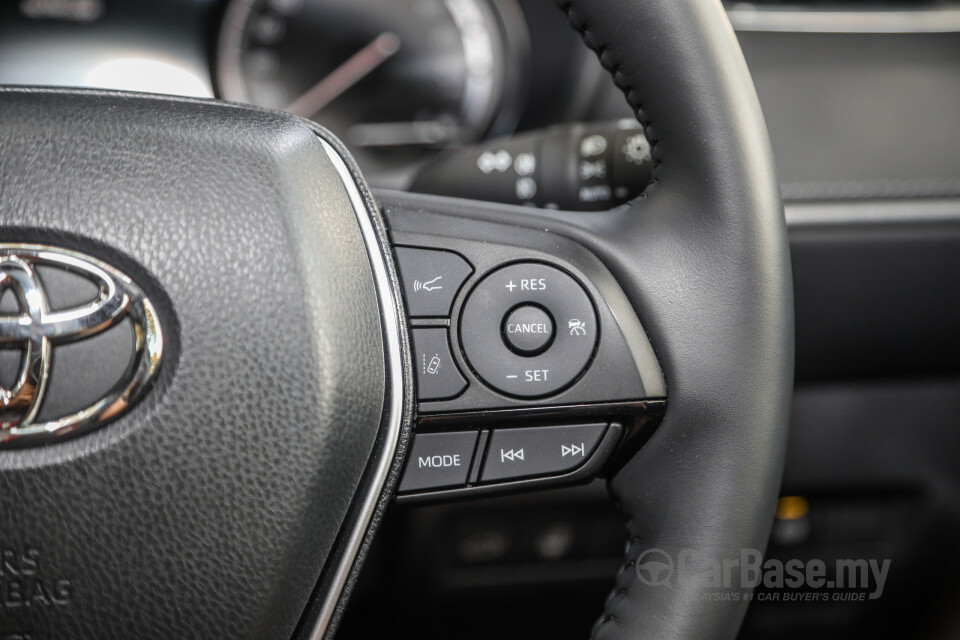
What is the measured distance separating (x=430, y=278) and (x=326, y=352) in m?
0.13

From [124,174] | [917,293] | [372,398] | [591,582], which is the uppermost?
[124,174]

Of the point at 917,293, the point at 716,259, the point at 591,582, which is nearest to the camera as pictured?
the point at 716,259

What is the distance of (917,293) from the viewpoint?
50.0 inches

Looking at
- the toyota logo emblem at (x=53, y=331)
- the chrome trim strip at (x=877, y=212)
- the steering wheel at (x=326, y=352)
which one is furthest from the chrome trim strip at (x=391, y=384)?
the chrome trim strip at (x=877, y=212)

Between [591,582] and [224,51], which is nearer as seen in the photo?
[591,582]

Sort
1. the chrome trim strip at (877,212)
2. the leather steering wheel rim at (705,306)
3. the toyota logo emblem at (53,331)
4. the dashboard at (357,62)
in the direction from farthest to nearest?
1. the dashboard at (357,62)
2. the chrome trim strip at (877,212)
3. the leather steering wheel rim at (705,306)
4. the toyota logo emblem at (53,331)

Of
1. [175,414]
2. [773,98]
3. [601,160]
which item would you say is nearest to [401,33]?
[773,98]

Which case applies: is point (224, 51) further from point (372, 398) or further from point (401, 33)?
point (372, 398)

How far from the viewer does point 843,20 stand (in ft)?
4.51

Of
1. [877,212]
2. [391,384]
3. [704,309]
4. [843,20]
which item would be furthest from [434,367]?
[843,20]

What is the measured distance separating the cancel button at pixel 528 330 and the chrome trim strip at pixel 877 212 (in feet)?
2.29

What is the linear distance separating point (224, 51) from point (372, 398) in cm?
116

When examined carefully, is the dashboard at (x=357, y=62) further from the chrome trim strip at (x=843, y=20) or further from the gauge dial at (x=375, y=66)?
the chrome trim strip at (x=843, y=20)

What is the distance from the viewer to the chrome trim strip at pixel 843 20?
4.47 feet
